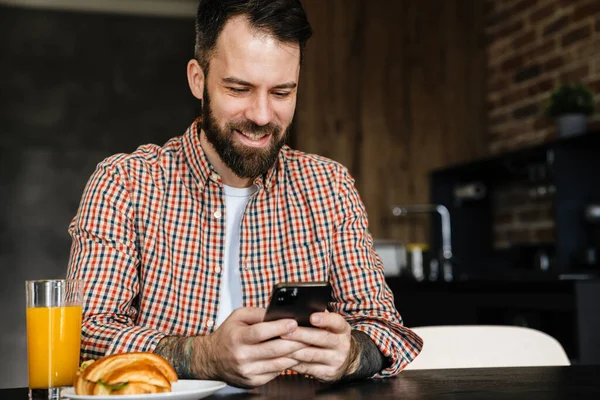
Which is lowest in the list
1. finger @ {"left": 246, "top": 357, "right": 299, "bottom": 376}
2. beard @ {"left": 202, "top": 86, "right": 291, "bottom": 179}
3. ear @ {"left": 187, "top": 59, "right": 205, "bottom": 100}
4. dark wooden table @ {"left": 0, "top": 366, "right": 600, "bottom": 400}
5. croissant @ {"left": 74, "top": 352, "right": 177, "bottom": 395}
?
dark wooden table @ {"left": 0, "top": 366, "right": 600, "bottom": 400}

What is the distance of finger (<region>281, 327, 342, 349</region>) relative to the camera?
3.79 feet

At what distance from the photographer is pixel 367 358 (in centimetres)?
134

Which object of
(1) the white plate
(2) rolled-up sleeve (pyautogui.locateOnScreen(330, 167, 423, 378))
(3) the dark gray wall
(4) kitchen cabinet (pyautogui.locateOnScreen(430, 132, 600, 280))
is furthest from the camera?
(3) the dark gray wall

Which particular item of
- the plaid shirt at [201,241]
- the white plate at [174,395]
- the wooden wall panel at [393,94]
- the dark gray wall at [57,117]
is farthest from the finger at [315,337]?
the dark gray wall at [57,117]

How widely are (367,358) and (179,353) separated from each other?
1.01 feet

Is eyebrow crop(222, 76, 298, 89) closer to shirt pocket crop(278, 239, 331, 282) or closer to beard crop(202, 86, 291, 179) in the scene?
beard crop(202, 86, 291, 179)

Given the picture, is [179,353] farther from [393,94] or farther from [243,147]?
[393,94]

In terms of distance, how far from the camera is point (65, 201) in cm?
536

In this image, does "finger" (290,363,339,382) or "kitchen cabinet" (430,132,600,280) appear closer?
"finger" (290,363,339,382)

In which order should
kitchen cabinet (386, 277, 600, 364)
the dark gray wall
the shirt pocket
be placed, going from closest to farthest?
the shirt pocket < kitchen cabinet (386, 277, 600, 364) < the dark gray wall

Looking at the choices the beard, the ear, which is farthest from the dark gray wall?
the beard

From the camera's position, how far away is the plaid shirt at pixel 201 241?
155 cm

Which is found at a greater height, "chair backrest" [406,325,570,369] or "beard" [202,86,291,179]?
"beard" [202,86,291,179]

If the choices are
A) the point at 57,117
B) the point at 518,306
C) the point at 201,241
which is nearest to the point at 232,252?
the point at 201,241
